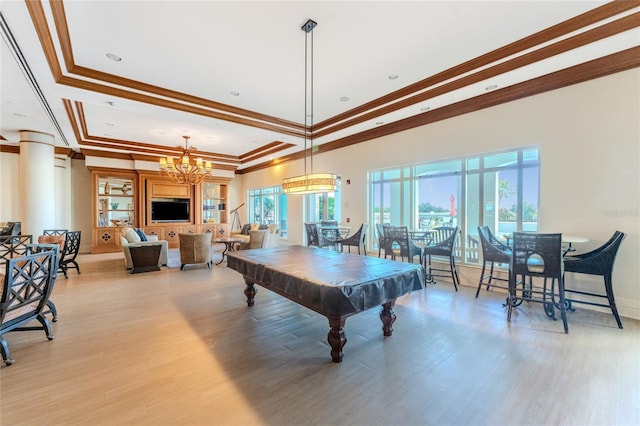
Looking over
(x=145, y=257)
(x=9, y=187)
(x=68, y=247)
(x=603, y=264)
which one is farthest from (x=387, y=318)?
(x=9, y=187)

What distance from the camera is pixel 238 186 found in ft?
39.2

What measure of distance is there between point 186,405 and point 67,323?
2.41 m

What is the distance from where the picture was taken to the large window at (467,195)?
169 inches

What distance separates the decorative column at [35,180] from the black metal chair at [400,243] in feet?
24.8

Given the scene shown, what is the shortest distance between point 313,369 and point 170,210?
9324 mm

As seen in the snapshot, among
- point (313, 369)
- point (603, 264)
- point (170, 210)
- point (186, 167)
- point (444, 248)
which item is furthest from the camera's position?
point (170, 210)

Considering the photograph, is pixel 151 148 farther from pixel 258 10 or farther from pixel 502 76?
pixel 502 76

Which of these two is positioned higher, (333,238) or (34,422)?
(333,238)

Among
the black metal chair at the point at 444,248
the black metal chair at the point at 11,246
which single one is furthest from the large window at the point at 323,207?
the black metal chair at the point at 11,246

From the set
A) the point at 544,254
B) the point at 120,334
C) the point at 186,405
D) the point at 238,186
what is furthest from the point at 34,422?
the point at 238,186

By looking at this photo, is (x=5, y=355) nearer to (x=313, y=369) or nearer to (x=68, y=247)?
(x=313, y=369)

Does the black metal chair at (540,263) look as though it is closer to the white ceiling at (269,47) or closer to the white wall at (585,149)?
the white wall at (585,149)

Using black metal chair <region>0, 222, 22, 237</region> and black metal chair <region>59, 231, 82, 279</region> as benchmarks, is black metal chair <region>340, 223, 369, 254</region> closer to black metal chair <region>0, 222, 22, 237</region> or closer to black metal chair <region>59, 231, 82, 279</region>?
black metal chair <region>59, 231, 82, 279</region>

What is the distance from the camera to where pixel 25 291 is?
102 inches
